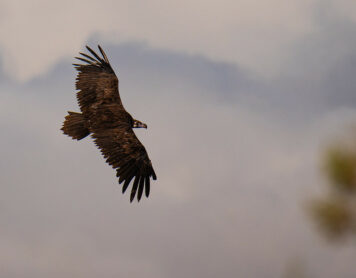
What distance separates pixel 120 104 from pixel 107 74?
A: 5.46ft

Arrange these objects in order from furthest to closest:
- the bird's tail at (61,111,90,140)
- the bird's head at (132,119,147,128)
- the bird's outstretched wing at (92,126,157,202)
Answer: the bird's head at (132,119,147,128), the bird's tail at (61,111,90,140), the bird's outstretched wing at (92,126,157,202)

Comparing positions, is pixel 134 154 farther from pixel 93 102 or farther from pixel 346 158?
pixel 346 158

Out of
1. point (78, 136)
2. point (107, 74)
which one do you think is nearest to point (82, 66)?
point (107, 74)

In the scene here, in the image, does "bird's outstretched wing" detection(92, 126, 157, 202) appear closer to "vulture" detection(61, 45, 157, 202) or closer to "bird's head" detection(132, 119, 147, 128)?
"vulture" detection(61, 45, 157, 202)

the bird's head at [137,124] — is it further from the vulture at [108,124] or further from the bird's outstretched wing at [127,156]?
the bird's outstretched wing at [127,156]

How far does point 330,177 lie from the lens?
2700cm

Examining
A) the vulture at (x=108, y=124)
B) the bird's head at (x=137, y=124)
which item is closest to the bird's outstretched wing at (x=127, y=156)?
the vulture at (x=108, y=124)

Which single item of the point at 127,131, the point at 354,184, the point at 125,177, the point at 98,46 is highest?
the point at 98,46

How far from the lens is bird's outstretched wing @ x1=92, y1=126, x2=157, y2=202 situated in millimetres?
23141

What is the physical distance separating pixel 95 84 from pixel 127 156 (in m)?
3.58

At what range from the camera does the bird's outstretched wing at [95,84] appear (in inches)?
988

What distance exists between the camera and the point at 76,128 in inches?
983

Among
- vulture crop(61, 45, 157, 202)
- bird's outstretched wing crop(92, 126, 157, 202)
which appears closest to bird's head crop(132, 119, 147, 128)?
vulture crop(61, 45, 157, 202)

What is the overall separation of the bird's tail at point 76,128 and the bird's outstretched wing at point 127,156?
123cm
